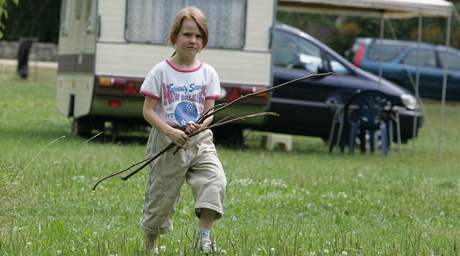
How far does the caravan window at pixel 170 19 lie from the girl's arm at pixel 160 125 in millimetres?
10630

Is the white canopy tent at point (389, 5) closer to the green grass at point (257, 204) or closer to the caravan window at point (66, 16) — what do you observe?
the green grass at point (257, 204)

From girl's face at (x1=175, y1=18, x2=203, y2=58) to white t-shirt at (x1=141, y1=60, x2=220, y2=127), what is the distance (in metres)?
0.14

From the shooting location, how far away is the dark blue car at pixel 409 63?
120 feet

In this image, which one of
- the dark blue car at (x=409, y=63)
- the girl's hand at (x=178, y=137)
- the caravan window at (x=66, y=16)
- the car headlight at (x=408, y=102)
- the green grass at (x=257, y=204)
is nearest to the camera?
the girl's hand at (x=178, y=137)

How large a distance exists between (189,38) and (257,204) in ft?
13.6

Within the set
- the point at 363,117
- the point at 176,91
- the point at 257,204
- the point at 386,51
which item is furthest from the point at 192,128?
the point at 386,51

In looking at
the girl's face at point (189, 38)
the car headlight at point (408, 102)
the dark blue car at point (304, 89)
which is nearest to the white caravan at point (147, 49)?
the dark blue car at point (304, 89)

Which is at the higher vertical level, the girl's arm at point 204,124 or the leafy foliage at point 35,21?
the girl's arm at point 204,124

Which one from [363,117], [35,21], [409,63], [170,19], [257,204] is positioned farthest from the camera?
[35,21]

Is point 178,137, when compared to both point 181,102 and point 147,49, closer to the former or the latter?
point 181,102

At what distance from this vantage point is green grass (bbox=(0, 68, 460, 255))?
772 cm

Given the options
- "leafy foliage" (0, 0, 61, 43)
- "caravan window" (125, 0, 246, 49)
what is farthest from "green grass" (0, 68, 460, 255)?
A: "leafy foliage" (0, 0, 61, 43)

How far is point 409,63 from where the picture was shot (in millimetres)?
37250

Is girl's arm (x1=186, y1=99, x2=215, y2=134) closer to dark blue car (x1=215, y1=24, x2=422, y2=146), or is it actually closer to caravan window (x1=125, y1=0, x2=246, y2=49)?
caravan window (x1=125, y1=0, x2=246, y2=49)
